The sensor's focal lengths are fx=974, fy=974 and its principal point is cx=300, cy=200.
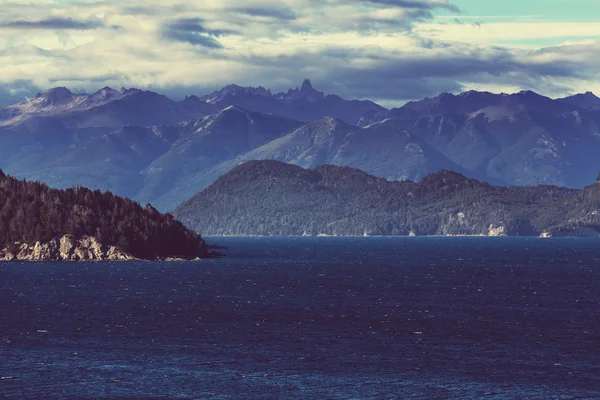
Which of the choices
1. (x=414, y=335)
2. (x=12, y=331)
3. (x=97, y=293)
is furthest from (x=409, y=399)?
(x=97, y=293)

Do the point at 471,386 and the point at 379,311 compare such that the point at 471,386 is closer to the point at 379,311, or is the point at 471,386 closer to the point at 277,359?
the point at 277,359

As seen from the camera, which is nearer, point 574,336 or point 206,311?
point 574,336

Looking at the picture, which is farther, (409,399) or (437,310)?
(437,310)

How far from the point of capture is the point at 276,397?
94188 mm

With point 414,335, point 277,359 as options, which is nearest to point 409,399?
point 277,359

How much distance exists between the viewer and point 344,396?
9481cm

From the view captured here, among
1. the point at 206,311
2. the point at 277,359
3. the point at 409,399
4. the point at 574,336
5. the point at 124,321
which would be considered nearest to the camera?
the point at 409,399

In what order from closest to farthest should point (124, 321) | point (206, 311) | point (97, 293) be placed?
point (124, 321) → point (206, 311) → point (97, 293)

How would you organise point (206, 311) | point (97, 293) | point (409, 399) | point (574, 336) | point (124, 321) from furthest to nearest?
point (97, 293) → point (206, 311) → point (124, 321) → point (574, 336) → point (409, 399)

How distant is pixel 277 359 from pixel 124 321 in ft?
140

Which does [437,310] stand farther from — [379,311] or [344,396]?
[344,396]

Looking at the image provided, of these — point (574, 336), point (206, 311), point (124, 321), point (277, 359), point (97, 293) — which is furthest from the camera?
point (97, 293)

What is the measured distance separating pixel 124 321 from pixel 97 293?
165 feet

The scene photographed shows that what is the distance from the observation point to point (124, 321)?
150 m
